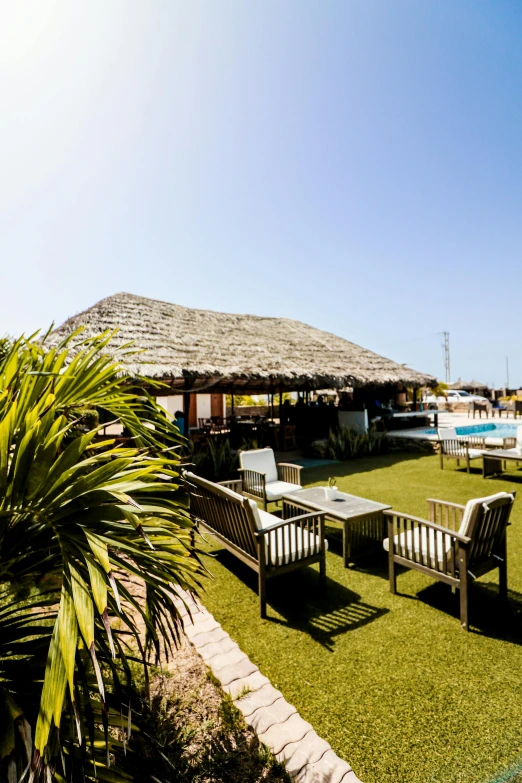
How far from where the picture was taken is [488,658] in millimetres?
2738

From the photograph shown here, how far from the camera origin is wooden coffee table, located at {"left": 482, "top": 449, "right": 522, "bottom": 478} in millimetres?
7782

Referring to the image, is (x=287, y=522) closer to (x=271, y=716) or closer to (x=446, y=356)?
(x=271, y=716)

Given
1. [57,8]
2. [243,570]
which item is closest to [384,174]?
[57,8]

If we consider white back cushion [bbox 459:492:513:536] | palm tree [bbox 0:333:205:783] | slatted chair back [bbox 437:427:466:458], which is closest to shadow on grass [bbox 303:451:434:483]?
slatted chair back [bbox 437:427:466:458]

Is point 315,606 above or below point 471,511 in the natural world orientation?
below

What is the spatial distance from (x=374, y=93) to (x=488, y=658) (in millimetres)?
10005

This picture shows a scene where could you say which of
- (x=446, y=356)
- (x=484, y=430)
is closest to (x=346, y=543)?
(x=484, y=430)

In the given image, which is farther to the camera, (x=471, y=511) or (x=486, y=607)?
(x=486, y=607)

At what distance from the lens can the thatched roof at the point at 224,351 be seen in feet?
33.9

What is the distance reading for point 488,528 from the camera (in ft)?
10.7

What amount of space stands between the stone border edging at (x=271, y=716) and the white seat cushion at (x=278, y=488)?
2.64 m

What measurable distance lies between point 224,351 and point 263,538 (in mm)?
8765

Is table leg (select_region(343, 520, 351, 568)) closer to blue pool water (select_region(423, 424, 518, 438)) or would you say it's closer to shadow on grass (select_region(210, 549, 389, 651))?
shadow on grass (select_region(210, 549, 389, 651))

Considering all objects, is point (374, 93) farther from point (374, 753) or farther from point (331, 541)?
point (374, 753)
